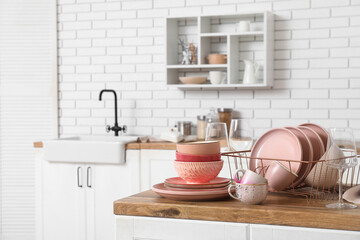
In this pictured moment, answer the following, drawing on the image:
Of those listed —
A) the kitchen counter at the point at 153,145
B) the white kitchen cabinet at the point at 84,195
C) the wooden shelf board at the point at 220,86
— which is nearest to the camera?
the kitchen counter at the point at 153,145

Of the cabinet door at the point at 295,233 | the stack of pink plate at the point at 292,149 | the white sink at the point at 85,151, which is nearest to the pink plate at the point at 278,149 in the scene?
the stack of pink plate at the point at 292,149

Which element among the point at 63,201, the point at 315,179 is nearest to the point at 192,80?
the point at 63,201

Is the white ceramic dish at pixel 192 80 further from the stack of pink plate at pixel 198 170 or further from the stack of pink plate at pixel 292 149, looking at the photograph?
the stack of pink plate at pixel 198 170

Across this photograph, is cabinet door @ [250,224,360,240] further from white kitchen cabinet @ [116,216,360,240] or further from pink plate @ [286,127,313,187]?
pink plate @ [286,127,313,187]

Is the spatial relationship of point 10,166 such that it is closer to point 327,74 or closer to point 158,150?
point 158,150

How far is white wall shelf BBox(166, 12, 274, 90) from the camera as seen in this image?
4340mm

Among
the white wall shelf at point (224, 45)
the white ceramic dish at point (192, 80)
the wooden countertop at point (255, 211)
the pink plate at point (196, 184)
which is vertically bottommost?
the wooden countertop at point (255, 211)

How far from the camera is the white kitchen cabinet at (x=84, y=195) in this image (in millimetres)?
4207

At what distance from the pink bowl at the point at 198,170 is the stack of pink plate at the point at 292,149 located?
16 cm

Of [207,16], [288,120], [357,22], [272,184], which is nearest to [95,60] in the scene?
[207,16]

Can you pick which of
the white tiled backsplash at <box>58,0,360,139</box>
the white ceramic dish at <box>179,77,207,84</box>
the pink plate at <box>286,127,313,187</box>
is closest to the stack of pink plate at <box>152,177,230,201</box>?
the pink plate at <box>286,127,313,187</box>

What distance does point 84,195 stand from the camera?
4324mm

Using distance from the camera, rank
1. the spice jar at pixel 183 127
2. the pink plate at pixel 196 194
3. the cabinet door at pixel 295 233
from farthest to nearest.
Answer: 1. the spice jar at pixel 183 127
2. the pink plate at pixel 196 194
3. the cabinet door at pixel 295 233

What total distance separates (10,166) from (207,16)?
2.48 metres
